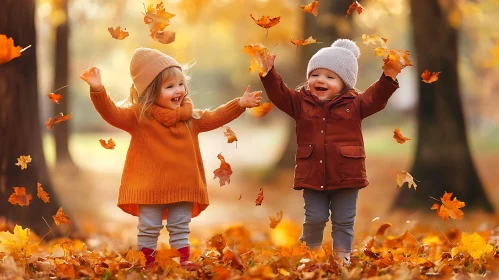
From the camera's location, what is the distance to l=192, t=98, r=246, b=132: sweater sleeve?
184 inches

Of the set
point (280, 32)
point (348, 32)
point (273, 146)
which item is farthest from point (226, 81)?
point (348, 32)

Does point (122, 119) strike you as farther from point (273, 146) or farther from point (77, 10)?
point (273, 146)

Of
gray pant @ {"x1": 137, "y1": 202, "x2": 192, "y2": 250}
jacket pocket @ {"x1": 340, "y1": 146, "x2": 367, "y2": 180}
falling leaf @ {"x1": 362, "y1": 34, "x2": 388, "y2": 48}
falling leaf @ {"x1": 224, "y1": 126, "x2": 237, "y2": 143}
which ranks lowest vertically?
A: gray pant @ {"x1": 137, "y1": 202, "x2": 192, "y2": 250}

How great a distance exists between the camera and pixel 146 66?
4.56 metres

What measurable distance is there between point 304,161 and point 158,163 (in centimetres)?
94

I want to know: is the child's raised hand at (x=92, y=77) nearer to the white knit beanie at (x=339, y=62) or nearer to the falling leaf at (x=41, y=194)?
the falling leaf at (x=41, y=194)

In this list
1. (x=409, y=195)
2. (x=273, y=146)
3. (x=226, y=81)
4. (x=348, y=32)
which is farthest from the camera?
(x=226, y=81)

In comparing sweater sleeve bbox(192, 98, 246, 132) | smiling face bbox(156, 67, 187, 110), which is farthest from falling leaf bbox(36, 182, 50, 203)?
sweater sleeve bbox(192, 98, 246, 132)

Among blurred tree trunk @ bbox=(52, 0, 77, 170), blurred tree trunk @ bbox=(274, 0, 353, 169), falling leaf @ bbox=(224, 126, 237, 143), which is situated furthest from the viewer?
blurred tree trunk @ bbox=(52, 0, 77, 170)

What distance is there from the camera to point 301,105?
15.5 feet

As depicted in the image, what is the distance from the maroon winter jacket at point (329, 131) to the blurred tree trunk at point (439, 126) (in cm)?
430

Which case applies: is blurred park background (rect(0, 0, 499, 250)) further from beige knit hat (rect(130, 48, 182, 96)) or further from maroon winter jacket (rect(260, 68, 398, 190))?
maroon winter jacket (rect(260, 68, 398, 190))

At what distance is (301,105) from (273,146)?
976 inches

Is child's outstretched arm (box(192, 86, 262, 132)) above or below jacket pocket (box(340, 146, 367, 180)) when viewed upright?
above
